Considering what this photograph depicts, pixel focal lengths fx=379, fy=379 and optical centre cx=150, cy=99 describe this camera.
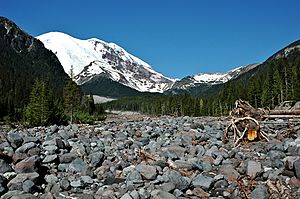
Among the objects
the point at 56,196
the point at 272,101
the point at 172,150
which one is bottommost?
the point at 56,196

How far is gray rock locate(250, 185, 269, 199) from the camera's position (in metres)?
9.83

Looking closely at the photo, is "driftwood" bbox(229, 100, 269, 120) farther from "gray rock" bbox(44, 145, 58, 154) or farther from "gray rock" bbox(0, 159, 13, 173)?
→ "gray rock" bbox(0, 159, 13, 173)

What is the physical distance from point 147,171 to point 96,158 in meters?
2.47

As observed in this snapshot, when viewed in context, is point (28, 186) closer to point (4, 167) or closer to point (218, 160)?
point (4, 167)

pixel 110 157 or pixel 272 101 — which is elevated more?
pixel 272 101

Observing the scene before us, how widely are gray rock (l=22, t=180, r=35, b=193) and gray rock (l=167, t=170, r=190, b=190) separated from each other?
12.6 ft

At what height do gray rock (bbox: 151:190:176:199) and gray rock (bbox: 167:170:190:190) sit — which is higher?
gray rock (bbox: 167:170:190:190)

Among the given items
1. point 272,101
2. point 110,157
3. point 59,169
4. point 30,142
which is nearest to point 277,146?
point 110,157

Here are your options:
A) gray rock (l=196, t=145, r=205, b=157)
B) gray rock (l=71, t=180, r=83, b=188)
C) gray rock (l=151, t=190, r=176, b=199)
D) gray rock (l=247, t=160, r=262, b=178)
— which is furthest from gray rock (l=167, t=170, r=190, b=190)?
gray rock (l=196, t=145, r=205, b=157)

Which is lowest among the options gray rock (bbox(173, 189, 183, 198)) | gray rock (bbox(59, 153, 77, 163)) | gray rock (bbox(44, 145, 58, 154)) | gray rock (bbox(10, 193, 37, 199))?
gray rock (bbox(173, 189, 183, 198))

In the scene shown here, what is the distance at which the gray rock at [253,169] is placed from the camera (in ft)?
37.9

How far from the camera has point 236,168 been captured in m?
12.3

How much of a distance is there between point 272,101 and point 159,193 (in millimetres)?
78368

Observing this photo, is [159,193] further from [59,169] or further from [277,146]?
[277,146]
